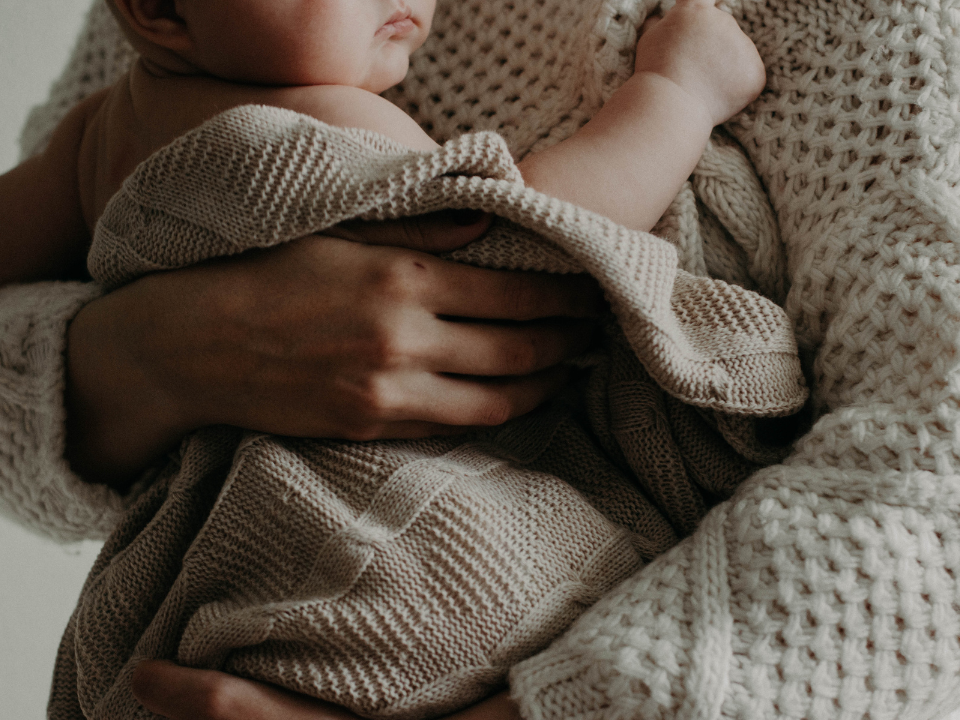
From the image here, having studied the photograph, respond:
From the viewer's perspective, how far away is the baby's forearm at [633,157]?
0.66 meters

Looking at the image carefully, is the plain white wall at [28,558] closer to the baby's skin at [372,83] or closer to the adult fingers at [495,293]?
the baby's skin at [372,83]

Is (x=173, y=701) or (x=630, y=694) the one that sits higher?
(x=630, y=694)

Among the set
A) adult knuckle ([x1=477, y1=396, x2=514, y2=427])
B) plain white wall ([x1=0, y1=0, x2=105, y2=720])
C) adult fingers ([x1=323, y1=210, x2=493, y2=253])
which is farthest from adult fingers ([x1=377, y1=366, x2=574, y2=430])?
plain white wall ([x1=0, y1=0, x2=105, y2=720])

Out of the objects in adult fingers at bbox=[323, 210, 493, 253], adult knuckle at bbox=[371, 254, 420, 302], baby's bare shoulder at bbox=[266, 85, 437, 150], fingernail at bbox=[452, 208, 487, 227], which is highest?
baby's bare shoulder at bbox=[266, 85, 437, 150]

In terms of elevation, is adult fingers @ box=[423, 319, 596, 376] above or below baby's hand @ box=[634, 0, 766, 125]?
below

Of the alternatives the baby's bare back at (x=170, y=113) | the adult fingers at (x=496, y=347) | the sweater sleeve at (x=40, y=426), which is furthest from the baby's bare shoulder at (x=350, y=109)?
the sweater sleeve at (x=40, y=426)

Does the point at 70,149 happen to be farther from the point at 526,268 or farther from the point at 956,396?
the point at 956,396

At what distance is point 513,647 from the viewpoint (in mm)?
566

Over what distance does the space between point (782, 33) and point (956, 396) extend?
436 millimetres

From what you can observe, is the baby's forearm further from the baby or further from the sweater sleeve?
the sweater sleeve

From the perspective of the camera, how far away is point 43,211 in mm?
863

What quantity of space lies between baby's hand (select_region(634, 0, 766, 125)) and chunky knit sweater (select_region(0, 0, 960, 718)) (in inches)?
1.3

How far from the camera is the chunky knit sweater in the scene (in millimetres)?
501

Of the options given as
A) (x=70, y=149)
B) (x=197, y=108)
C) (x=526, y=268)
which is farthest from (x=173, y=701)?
(x=70, y=149)
